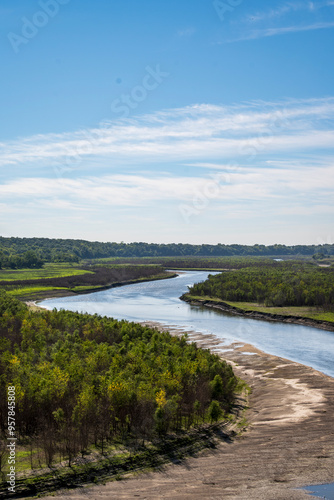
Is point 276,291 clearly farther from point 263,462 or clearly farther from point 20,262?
point 20,262

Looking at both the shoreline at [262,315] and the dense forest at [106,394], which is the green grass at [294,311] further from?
the dense forest at [106,394]

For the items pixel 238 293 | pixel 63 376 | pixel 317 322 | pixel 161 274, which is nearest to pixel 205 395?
pixel 63 376

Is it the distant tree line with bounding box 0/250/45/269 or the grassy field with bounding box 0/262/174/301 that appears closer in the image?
the grassy field with bounding box 0/262/174/301

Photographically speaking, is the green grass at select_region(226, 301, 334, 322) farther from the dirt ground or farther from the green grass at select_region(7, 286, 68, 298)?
the green grass at select_region(7, 286, 68, 298)

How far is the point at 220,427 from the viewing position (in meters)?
31.3

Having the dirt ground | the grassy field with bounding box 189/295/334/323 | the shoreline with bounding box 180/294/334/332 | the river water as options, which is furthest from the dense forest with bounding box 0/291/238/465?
the grassy field with bounding box 189/295/334/323

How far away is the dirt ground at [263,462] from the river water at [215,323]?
11.0 m

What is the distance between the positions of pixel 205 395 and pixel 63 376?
419 inches

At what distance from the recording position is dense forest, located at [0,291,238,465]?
91.7ft

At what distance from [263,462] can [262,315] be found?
6035 cm

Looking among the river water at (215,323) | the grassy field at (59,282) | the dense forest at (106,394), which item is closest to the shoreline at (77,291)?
the grassy field at (59,282)

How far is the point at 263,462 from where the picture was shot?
84.2 feet

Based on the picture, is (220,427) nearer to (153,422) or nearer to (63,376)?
(153,422)

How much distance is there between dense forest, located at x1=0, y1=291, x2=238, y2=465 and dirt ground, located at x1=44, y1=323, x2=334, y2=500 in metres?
3.23
